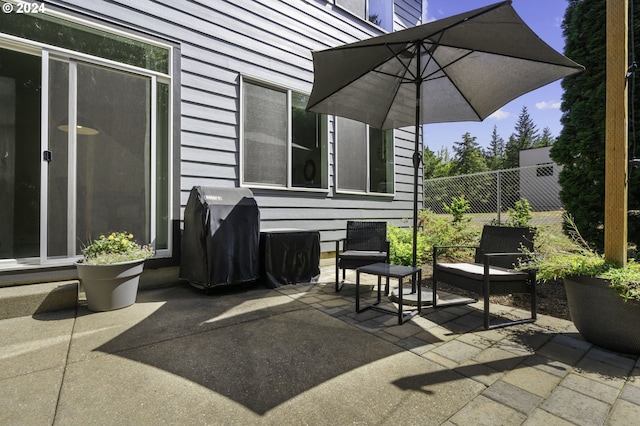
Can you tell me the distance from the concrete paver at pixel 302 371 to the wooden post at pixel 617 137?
2.61 ft

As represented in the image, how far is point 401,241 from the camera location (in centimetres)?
512

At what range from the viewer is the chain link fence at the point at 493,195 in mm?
5426

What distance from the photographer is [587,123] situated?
11.9 ft

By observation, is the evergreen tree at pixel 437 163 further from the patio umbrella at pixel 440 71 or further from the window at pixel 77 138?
the window at pixel 77 138

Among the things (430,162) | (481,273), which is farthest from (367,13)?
(430,162)

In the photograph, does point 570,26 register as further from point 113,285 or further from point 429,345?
point 113,285

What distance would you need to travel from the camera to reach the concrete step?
2.56 m

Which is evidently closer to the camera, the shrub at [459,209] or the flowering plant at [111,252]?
the flowering plant at [111,252]

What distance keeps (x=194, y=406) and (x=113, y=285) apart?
1.85 m

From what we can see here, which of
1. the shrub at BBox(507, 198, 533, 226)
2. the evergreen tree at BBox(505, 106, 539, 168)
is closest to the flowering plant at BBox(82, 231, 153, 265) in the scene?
the shrub at BBox(507, 198, 533, 226)

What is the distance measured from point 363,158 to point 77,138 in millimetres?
4173

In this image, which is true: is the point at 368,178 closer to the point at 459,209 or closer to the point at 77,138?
the point at 459,209

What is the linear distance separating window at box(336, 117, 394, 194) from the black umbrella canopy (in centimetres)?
164

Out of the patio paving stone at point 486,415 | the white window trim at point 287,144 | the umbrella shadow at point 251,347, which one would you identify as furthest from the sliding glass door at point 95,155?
the patio paving stone at point 486,415
